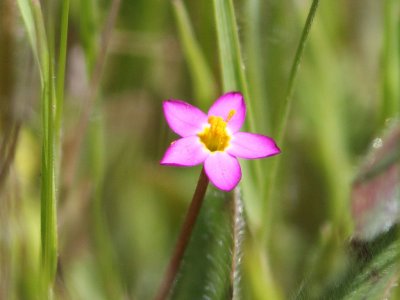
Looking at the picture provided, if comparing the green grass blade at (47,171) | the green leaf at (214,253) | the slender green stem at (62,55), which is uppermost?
the slender green stem at (62,55)

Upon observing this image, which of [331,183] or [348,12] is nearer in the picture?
[331,183]

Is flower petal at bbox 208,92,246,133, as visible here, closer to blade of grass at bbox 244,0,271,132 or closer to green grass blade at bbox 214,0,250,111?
green grass blade at bbox 214,0,250,111

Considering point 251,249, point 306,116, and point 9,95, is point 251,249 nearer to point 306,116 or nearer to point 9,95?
point 306,116

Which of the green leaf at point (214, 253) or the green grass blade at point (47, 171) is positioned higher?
the green grass blade at point (47, 171)

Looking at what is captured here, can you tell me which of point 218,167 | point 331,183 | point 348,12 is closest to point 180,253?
point 218,167

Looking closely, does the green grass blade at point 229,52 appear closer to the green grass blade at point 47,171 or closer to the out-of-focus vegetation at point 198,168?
the out-of-focus vegetation at point 198,168

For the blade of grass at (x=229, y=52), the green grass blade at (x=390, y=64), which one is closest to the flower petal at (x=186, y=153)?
the blade of grass at (x=229, y=52)

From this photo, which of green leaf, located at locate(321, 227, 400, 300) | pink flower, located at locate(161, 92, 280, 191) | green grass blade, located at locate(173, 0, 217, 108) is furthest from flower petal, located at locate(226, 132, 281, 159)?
green grass blade, located at locate(173, 0, 217, 108)
